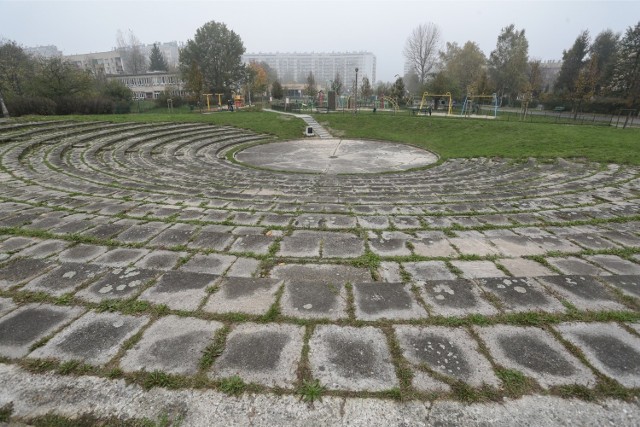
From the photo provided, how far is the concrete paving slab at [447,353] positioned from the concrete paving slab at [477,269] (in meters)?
1.44

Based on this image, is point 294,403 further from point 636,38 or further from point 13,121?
point 636,38

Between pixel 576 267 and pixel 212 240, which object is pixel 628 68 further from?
pixel 212 240

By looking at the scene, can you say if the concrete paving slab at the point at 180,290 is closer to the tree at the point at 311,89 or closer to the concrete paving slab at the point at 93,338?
the concrete paving slab at the point at 93,338

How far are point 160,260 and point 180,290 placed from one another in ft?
3.77

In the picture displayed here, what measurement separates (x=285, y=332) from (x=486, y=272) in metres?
3.15

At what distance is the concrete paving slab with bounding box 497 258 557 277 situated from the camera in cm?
456

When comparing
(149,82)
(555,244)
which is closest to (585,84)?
(555,244)

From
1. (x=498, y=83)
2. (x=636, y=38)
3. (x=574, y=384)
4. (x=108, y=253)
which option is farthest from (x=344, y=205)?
(x=498, y=83)

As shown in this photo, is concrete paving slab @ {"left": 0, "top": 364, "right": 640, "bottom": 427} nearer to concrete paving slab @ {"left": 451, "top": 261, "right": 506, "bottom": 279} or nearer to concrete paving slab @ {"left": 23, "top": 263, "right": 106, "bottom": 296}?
concrete paving slab @ {"left": 23, "top": 263, "right": 106, "bottom": 296}

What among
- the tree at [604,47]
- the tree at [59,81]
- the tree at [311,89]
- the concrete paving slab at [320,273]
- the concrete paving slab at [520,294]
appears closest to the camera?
the concrete paving slab at [520,294]

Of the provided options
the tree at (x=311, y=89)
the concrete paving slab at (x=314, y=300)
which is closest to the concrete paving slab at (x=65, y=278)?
the concrete paving slab at (x=314, y=300)

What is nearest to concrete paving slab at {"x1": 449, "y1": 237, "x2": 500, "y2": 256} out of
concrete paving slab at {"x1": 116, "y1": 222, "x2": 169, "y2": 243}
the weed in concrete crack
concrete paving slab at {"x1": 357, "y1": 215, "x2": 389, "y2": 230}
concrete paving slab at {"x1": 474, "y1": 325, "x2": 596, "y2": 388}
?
concrete paving slab at {"x1": 357, "y1": 215, "x2": 389, "y2": 230}

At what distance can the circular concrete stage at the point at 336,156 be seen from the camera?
671 inches

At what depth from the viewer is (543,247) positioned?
5.54 m
